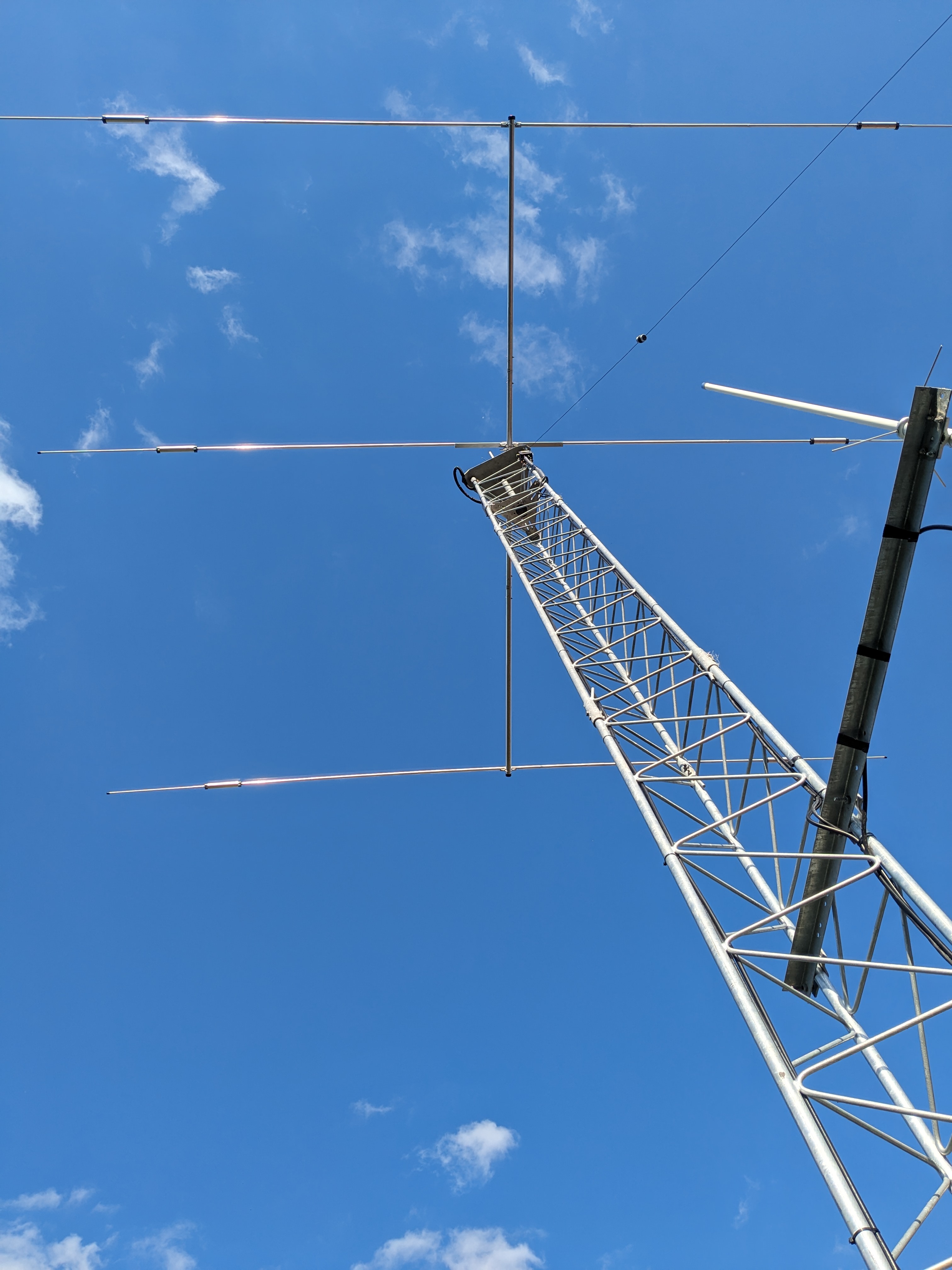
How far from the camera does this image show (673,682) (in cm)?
1212

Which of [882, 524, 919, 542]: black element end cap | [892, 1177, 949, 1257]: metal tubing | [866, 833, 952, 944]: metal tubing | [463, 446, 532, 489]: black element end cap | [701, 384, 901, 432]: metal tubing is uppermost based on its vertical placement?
[463, 446, 532, 489]: black element end cap

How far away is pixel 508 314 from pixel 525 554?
6682 mm

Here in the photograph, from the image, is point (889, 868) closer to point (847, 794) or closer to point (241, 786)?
point (847, 794)

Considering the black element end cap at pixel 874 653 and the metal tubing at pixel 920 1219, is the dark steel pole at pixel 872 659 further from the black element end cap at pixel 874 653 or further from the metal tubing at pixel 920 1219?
the metal tubing at pixel 920 1219

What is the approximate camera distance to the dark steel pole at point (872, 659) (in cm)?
683

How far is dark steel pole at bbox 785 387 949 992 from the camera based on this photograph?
6828mm

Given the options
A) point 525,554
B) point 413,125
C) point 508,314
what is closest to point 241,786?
point 525,554

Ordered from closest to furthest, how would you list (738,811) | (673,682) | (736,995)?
1. (736,995)
2. (738,811)
3. (673,682)

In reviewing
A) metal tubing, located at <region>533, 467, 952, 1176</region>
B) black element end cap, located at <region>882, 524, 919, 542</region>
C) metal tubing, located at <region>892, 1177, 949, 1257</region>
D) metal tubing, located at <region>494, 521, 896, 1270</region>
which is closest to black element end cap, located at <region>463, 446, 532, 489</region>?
metal tubing, located at <region>533, 467, 952, 1176</region>

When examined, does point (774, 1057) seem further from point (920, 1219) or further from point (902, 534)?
point (902, 534)

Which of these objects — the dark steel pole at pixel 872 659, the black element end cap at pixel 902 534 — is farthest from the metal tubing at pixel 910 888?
the black element end cap at pixel 902 534

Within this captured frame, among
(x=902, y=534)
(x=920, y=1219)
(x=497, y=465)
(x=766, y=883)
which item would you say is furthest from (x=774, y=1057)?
(x=497, y=465)

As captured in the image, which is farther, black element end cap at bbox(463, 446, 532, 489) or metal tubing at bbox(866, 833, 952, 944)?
black element end cap at bbox(463, 446, 532, 489)

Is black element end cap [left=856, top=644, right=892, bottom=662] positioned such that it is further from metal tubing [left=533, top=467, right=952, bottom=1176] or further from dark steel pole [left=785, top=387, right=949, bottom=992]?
metal tubing [left=533, top=467, right=952, bottom=1176]
